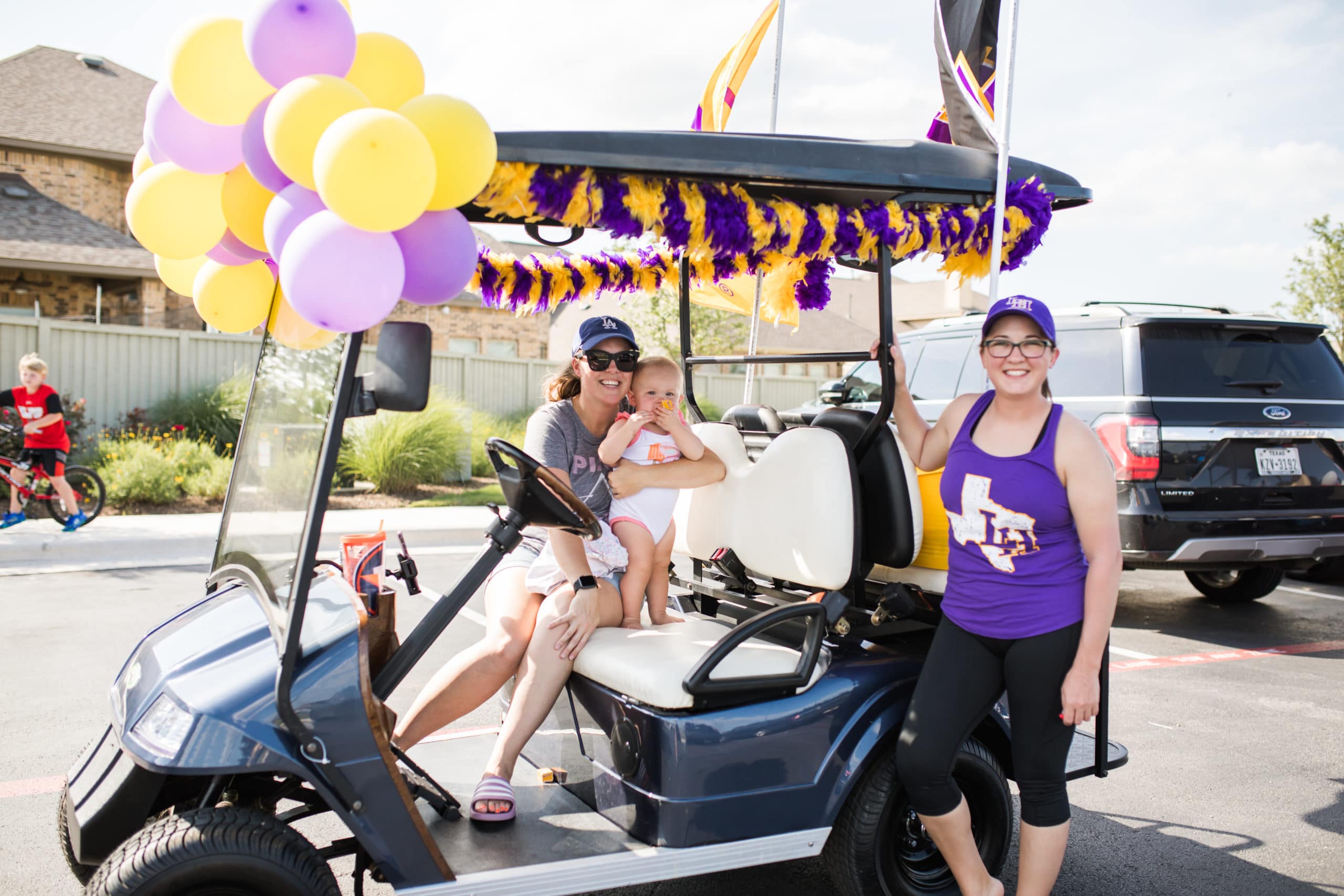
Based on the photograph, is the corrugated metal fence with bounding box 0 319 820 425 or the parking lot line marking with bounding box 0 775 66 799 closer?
the parking lot line marking with bounding box 0 775 66 799

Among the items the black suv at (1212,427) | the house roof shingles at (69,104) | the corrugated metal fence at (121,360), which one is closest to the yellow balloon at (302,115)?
the black suv at (1212,427)

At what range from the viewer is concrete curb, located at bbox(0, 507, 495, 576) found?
7730 mm

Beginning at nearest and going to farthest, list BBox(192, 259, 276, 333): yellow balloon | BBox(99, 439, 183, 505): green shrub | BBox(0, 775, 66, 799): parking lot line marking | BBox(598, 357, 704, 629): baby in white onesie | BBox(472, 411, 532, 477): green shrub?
1. BBox(192, 259, 276, 333): yellow balloon
2. BBox(598, 357, 704, 629): baby in white onesie
3. BBox(0, 775, 66, 799): parking lot line marking
4. BBox(99, 439, 183, 505): green shrub
5. BBox(472, 411, 532, 477): green shrub

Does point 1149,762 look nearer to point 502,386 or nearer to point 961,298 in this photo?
point 502,386

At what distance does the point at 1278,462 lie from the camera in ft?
18.9

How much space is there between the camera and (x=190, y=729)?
6.40 feet

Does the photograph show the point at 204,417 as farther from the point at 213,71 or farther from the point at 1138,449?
the point at 213,71

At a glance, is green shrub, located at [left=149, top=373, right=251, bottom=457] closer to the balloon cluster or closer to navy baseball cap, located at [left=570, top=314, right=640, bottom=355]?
navy baseball cap, located at [left=570, top=314, right=640, bottom=355]

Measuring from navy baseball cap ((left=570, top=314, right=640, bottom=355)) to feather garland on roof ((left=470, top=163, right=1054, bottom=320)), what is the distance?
0.32 metres

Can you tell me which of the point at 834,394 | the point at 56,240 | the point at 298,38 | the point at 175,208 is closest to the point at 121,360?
the point at 56,240

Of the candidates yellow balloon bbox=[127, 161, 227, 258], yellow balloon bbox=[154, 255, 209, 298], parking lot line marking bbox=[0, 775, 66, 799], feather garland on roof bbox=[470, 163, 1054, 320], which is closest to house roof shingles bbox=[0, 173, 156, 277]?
parking lot line marking bbox=[0, 775, 66, 799]

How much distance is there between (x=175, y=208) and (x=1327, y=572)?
28.7ft

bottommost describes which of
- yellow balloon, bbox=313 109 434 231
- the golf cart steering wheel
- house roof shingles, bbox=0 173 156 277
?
the golf cart steering wheel

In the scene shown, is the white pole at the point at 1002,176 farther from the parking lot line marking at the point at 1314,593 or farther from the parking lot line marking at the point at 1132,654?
the parking lot line marking at the point at 1314,593
